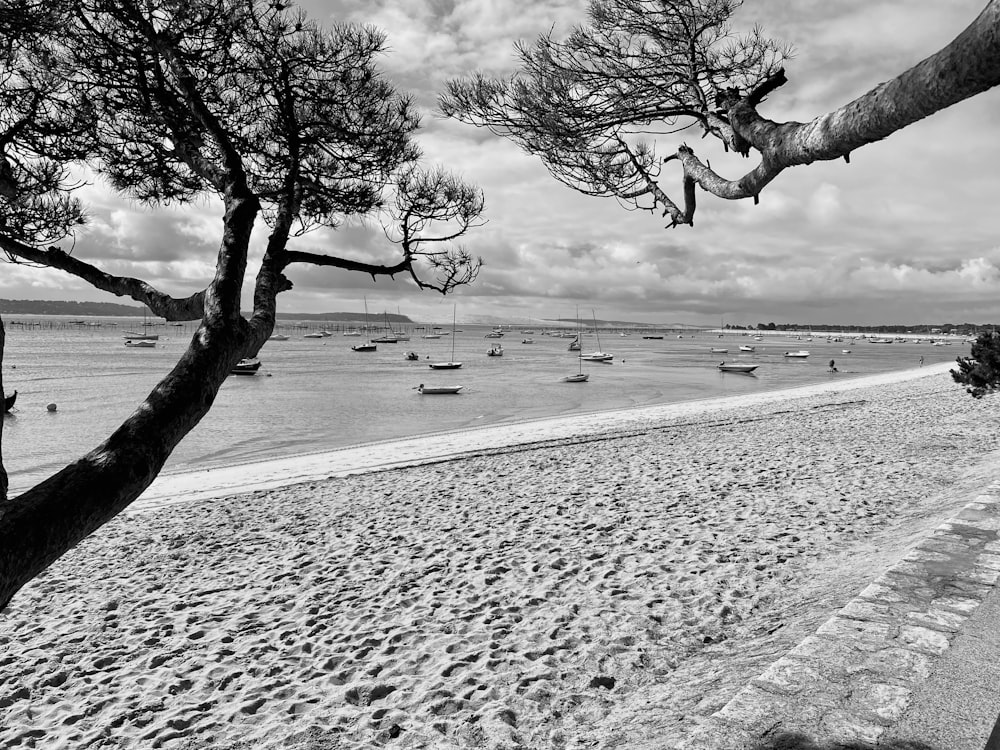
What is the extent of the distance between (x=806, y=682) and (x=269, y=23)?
5287 mm

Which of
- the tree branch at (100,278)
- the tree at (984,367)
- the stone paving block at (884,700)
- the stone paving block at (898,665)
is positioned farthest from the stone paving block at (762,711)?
the tree at (984,367)

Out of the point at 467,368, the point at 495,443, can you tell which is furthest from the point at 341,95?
the point at 467,368

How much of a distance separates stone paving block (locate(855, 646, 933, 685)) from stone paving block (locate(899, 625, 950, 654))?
0.10 m

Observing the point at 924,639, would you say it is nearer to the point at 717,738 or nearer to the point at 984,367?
the point at 717,738

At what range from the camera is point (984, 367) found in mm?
12898

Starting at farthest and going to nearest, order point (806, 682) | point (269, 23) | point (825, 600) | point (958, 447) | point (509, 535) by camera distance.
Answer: point (958, 447), point (509, 535), point (825, 600), point (269, 23), point (806, 682)

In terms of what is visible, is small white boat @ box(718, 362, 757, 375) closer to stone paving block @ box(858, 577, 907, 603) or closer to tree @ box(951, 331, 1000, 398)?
tree @ box(951, 331, 1000, 398)

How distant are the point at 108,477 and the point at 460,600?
15.8ft

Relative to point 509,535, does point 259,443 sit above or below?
below

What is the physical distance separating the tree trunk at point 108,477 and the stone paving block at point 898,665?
3895mm

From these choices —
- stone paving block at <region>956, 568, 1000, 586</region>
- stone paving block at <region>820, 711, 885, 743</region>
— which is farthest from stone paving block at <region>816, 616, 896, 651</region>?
stone paving block at <region>956, 568, 1000, 586</region>

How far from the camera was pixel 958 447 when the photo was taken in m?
12.7

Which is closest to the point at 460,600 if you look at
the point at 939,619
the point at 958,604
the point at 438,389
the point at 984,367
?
the point at 939,619

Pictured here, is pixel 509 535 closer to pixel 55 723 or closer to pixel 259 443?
pixel 55 723
